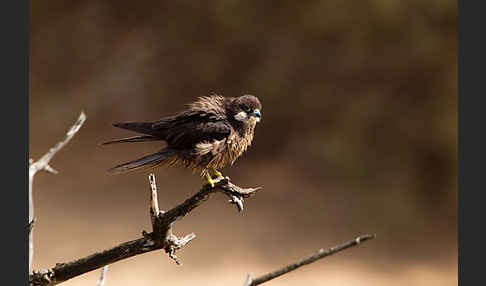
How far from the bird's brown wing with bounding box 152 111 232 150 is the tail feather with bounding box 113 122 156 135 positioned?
1 cm

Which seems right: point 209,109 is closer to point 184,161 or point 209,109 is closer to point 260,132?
point 184,161

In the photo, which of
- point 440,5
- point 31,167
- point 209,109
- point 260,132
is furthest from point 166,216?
point 440,5

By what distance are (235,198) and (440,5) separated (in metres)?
2.22

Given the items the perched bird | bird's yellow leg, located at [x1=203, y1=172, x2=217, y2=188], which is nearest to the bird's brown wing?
the perched bird

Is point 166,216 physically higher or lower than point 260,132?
lower

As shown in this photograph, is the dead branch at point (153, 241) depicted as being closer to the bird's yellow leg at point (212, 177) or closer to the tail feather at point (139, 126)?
the bird's yellow leg at point (212, 177)

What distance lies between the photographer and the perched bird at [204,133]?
2.01 m

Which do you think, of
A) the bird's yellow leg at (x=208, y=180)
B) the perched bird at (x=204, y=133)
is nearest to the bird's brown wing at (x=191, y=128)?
the perched bird at (x=204, y=133)

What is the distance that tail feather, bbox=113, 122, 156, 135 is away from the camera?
197 centimetres

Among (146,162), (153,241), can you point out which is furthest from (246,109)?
(153,241)

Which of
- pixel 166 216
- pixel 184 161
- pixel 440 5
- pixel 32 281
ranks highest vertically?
pixel 440 5

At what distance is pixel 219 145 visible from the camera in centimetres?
203

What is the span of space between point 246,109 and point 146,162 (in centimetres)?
39

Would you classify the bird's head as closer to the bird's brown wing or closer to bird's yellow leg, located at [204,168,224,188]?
the bird's brown wing
